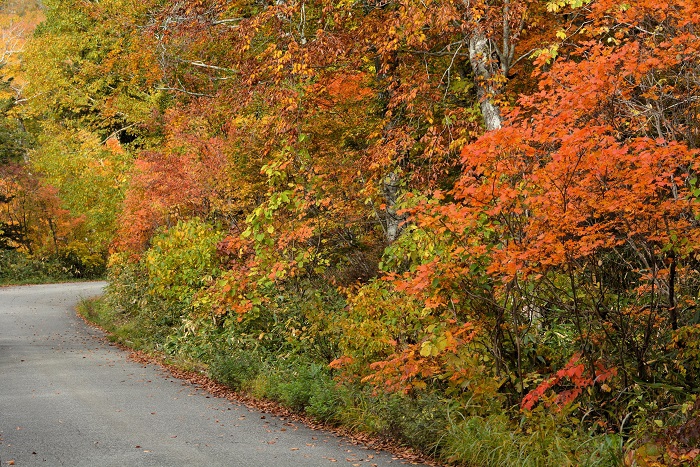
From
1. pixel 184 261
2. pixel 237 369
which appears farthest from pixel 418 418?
pixel 184 261

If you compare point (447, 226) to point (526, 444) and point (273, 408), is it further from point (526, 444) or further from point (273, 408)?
point (273, 408)

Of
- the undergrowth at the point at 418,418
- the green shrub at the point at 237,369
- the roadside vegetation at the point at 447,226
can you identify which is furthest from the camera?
the green shrub at the point at 237,369

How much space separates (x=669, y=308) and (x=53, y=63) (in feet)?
88.6

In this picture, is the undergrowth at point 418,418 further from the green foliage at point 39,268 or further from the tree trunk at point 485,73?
the green foliage at point 39,268

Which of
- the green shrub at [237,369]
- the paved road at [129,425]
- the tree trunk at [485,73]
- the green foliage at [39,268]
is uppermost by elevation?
the tree trunk at [485,73]

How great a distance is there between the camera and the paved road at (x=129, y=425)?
8656 mm

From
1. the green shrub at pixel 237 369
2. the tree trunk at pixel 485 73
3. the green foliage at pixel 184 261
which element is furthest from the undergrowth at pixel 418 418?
the tree trunk at pixel 485 73

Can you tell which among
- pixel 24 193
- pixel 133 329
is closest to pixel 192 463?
pixel 133 329

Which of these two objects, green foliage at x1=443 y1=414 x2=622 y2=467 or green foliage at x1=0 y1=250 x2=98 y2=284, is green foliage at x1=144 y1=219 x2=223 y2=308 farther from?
green foliage at x1=0 y1=250 x2=98 y2=284

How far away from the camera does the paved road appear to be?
8656 millimetres

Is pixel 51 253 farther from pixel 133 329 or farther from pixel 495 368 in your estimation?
pixel 495 368

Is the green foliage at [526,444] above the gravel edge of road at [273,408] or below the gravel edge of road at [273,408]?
above

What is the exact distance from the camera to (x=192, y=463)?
27.5 ft

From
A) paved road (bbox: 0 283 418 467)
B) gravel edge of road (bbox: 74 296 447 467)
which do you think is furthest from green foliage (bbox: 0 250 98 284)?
paved road (bbox: 0 283 418 467)
